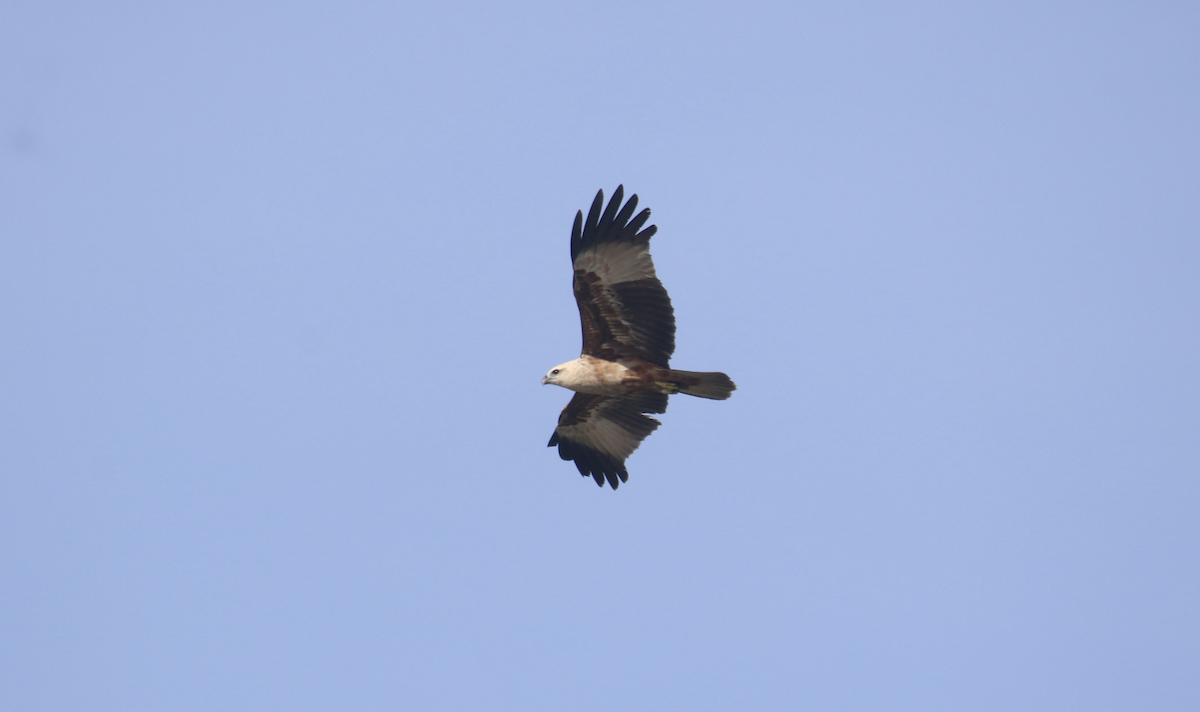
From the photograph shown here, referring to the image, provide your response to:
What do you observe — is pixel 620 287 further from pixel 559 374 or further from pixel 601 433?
pixel 601 433

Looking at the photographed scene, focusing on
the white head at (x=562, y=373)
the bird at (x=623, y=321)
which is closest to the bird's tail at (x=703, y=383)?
the bird at (x=623, y=321)

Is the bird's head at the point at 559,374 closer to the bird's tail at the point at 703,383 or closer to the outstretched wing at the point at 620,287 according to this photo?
the outstretched wing at the point at 620,287

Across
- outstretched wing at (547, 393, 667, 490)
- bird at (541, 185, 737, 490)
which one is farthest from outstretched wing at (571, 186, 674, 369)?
outstretched wing at (547, 393, 667, 490)

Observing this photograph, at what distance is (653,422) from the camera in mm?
14047

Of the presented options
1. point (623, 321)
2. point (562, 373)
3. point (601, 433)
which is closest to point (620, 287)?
point (623, 321)

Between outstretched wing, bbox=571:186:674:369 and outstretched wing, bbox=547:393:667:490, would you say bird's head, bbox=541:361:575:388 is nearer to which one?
outstretched wing, bbox=571:186:674:369

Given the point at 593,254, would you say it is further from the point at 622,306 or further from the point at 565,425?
the point at 565,425

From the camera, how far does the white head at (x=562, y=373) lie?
42.5 feet

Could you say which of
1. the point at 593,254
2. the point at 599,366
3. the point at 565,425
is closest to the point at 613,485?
the point at 565,425

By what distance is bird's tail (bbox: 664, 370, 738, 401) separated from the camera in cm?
1210

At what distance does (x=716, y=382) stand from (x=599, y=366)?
5.20 ft

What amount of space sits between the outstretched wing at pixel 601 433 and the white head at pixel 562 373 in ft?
2.71

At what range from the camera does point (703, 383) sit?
12.2 meters

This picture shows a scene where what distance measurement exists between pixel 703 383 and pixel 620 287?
155 cm
